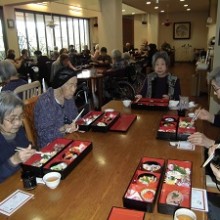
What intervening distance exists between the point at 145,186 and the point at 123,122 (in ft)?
2.99

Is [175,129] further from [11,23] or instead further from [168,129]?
[11,23]

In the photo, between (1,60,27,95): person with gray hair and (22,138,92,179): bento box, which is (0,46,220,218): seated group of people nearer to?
(22,138,92,179): bento box

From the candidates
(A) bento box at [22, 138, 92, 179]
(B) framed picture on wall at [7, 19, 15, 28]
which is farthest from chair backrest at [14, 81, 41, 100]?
(B) framed picture on wall at [7, 19, 15, 28]

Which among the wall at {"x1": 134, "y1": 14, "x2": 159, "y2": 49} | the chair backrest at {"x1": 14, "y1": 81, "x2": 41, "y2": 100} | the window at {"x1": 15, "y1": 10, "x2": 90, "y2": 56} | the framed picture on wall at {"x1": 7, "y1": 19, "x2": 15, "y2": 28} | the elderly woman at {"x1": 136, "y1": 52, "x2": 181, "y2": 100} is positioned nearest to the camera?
the elderly woman at {"x1": 136, "y1": 52, "x2": 181, "y2": 100}

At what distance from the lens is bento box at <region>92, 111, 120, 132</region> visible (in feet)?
5.89

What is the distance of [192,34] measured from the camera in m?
13.9

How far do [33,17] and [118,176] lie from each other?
8.93m

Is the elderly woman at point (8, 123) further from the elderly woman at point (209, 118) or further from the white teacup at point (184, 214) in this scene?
the elderly woman at point (209, 118)

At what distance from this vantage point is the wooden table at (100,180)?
3.25 ft

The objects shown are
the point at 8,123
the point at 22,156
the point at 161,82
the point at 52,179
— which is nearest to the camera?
the point at 52,179

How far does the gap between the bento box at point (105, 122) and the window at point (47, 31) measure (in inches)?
277

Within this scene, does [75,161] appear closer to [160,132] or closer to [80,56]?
[160,132]

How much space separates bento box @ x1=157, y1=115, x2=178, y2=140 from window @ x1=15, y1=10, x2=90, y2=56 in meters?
7.39

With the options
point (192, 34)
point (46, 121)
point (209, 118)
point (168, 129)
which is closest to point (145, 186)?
point (168, 129)
